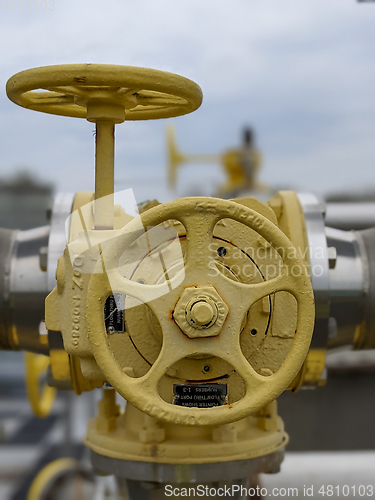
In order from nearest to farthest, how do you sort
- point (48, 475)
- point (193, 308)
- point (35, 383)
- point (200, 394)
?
1. point (193, 308)
2. point (200, 394)
3. point (35, 383)
4. point (48, 475)

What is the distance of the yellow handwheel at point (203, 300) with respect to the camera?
0.81m

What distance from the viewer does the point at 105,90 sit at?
0.89 m

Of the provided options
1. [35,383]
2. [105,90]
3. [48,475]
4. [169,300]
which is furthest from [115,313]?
[48,475]

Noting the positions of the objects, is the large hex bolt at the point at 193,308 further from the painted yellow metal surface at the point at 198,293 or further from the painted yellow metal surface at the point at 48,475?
the painted yellow metal surface at the point at 48,475

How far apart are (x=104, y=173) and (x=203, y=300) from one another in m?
0.31

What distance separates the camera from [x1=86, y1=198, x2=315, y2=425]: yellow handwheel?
81 centimetres

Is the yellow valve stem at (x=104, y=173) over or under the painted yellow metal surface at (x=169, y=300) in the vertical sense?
over

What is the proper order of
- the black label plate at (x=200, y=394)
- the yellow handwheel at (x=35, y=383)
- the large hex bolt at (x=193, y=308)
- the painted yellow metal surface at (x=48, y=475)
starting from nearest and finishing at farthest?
the large hex bolt at (x=193, y=308)
the black label plate at (x=200, y=394)
the yellow handwheel at (x=35, y=383)
the painted yellow metal surface at (x=48, y=475)

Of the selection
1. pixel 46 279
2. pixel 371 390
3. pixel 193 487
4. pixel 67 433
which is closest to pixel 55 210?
pixel 46 279

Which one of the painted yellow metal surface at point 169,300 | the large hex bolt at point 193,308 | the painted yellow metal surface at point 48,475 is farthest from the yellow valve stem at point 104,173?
the painted yellow metal surface at point 48,475

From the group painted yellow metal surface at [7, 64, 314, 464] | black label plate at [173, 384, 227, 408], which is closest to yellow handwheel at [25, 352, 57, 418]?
painted yellow metal surface at [7, 64, 314, 464]

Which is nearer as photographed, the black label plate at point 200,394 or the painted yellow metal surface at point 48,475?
the black label plate at point 200,394

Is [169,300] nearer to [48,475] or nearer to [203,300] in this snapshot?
[203,300]

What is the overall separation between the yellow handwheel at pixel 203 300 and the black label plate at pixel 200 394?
117 millimetres
